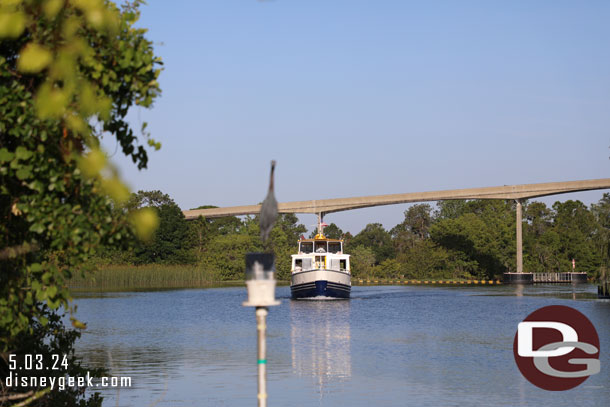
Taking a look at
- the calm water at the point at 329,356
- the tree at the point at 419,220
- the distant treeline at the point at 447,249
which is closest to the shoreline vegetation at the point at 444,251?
the distant treeline at the point at 447,249

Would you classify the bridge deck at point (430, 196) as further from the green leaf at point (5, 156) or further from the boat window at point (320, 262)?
the green leaf at point (5, 156)

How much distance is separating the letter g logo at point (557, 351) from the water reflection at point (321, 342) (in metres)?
4.65

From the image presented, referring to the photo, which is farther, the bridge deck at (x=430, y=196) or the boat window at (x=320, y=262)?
the bridge deck at (x=430, y=196)

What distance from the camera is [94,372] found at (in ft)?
38.0

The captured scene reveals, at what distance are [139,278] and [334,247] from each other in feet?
84.3

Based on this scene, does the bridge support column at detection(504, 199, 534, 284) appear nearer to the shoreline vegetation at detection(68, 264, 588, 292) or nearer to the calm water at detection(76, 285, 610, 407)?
the shoreline vegetation at detection(68, 264, 588, 292)

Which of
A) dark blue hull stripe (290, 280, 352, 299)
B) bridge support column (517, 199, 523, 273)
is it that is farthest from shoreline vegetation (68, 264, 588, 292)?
dark blue hull stripe (290, 280, 352, 299)

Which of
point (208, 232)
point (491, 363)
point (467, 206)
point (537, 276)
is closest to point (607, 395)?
point (491, 363)

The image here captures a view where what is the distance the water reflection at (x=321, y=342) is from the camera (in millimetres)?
20094

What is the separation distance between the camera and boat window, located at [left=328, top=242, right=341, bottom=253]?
5219 cm

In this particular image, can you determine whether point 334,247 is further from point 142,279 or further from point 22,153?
point 22,153

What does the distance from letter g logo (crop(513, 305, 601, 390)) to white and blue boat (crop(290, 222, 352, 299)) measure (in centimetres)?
1756

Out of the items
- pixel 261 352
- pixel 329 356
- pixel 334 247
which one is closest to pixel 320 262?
pixel 334 247

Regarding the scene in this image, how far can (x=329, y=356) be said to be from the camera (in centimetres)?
2342
